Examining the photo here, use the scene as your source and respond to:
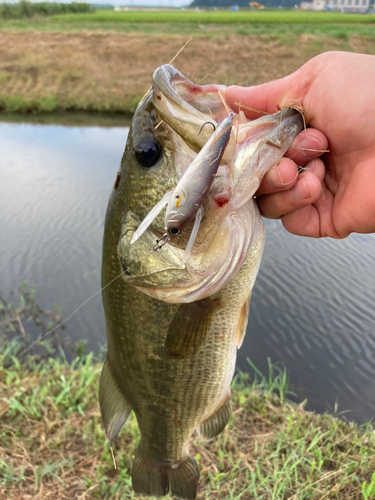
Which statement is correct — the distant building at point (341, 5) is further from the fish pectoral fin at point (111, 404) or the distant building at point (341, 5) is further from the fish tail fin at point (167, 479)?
the fish tail fin at point (167, 479)

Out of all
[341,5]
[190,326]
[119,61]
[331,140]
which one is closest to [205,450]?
[190,326]

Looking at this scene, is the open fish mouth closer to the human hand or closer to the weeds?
the human hand

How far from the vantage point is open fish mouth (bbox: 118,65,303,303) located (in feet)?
3.66

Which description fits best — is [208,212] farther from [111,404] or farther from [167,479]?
[167,479]

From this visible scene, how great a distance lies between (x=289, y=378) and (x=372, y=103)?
3.20 m

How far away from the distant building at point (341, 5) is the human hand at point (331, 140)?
10683 centimetres

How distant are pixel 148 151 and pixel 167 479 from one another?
1668 mm

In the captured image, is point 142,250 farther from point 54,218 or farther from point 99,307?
point 54,218

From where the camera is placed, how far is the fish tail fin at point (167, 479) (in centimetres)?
182

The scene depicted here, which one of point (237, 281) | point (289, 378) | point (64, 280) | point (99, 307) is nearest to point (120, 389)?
point (237, 281)

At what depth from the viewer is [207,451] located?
2.63 m

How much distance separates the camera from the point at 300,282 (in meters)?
→ 5.07

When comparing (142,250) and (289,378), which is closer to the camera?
(142,250)

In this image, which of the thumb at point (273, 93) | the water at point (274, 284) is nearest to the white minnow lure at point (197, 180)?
the thumb at point (273, 93)
